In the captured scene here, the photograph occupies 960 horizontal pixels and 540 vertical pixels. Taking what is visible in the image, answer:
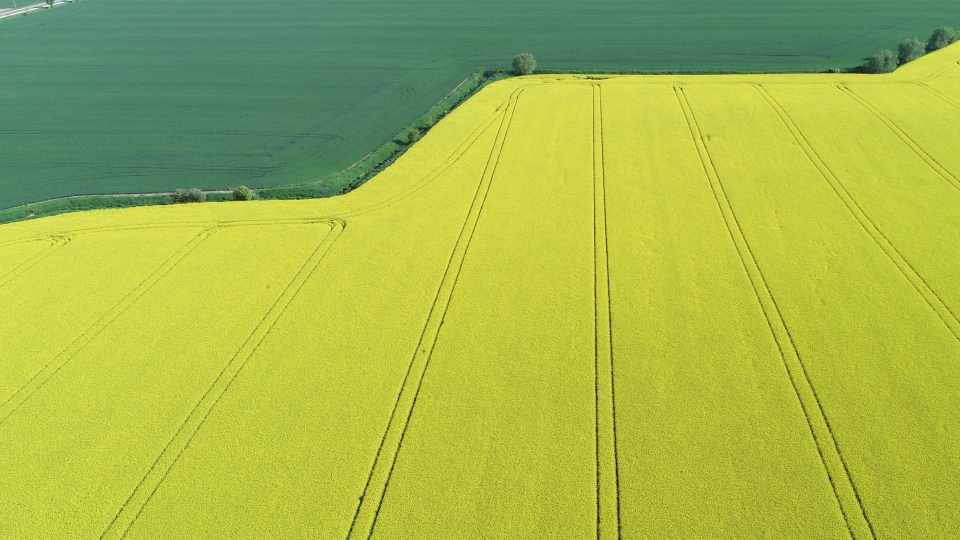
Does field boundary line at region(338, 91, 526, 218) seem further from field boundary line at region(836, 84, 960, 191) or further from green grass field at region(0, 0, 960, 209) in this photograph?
field boundary line at region(836, 84, 960, 191)

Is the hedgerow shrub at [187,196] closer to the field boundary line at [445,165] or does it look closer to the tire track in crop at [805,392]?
the field boundary line at [445,165]

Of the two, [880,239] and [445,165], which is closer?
[880,239]

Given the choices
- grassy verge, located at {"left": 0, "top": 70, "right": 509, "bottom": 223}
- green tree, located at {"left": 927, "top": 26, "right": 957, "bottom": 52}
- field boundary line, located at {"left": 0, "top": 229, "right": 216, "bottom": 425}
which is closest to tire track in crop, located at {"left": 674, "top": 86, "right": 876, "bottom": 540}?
grassy verge, located at {"left": 0, "top": 70, "right": 509, "bottom": 223}

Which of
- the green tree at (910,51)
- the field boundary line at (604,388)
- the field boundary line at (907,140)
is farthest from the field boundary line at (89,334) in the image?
the green tree at (910,51)

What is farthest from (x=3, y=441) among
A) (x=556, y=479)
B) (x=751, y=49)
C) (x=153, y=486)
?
(x=751, y=49)

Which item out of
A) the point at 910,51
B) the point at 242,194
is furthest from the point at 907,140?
the point at 242,194

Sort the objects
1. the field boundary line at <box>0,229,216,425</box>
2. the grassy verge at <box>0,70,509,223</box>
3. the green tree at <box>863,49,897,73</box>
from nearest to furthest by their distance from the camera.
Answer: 1. the field boundary line at <box>0,229,216,425</box>
2. the grassy verge at <box>0,70,509,223</box>
3. the green tree at <box>863,49,897,73</box>

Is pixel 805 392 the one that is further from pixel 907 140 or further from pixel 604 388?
pixel 907 140
